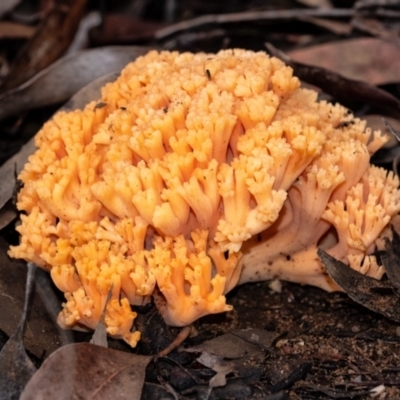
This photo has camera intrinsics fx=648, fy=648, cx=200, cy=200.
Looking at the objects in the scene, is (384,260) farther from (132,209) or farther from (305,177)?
(132,209)

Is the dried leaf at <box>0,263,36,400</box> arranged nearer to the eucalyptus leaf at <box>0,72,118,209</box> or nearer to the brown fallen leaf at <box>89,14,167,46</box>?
the eucalyptus leaf at <box>0,72,118,209</box>

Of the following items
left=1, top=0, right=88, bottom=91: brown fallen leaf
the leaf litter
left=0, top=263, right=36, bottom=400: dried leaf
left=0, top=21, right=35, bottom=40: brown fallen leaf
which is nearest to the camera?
left=0, top=263, right=36, bottom=400: dried leaf

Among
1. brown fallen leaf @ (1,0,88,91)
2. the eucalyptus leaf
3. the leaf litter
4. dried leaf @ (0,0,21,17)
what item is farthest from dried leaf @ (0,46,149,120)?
dried leaf @ (0,0,21,17)

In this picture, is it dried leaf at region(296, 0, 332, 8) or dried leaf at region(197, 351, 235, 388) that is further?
dried leaf at region(296, 0, 332, 8)

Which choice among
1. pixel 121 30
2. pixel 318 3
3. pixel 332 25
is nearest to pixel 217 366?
pixel 332 25

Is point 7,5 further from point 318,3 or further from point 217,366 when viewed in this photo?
point 217,366

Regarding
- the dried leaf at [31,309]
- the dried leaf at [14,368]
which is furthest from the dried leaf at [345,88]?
the dried leaf at [14,368]
